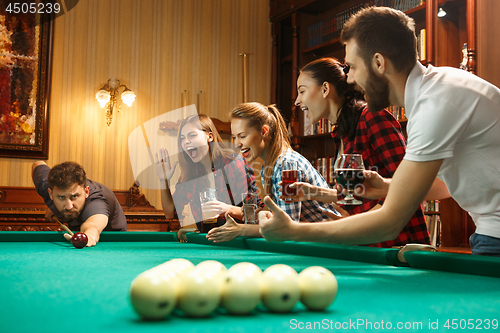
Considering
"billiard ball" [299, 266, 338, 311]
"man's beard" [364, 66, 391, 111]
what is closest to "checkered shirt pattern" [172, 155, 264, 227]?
"man's beard" [364, 66, 391, 111]

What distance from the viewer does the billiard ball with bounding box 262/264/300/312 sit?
31.7 inches

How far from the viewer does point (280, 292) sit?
806mm

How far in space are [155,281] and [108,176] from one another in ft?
16.1

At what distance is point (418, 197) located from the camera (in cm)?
125

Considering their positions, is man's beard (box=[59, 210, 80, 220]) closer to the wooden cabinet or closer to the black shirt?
the black shirt

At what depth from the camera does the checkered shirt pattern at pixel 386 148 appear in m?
2.12

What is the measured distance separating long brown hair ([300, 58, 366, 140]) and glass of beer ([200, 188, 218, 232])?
32.1 inches

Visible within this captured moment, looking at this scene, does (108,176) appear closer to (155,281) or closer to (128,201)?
(128,201)

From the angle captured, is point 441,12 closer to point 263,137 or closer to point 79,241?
point 263,137

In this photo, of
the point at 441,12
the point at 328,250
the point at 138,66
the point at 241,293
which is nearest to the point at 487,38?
the point at 441,12

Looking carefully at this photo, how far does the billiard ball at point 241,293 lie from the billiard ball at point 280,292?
0.02m

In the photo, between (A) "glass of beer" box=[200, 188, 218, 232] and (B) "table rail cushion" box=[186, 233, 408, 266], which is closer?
(B) "table rail cushion" box=[186, 233, 408, 266]

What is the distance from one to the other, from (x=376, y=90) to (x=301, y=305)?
916mm

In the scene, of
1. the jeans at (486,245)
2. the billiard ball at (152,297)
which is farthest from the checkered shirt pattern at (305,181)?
the billiard ball at (152,297)
